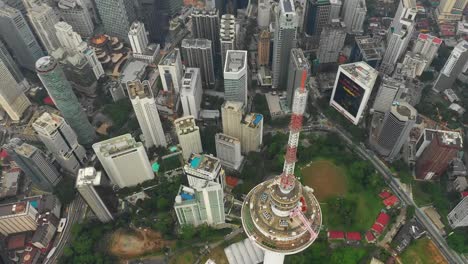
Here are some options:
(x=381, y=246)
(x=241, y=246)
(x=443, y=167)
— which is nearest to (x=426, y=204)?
(x=443, y=167)

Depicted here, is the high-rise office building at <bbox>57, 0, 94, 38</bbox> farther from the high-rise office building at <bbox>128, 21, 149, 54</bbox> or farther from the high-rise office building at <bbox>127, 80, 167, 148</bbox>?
the high-rise office building at <bbox>127, 80, 167, 148</bbox>

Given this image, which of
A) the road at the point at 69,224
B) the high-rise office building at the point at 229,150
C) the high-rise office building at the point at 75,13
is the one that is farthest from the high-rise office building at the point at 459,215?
the high-rise office building at the point at 75,13

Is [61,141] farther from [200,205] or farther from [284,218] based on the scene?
[284,218]

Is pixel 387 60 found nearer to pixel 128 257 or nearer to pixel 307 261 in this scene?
pixel 307 261

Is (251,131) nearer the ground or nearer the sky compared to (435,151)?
nearer the sky

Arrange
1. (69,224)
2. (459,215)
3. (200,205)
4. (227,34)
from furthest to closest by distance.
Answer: (227,34), (69,224), (459,215), (200,205)

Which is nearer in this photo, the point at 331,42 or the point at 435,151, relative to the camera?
the point at 435,151

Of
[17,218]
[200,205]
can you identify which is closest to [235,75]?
[200,205]
